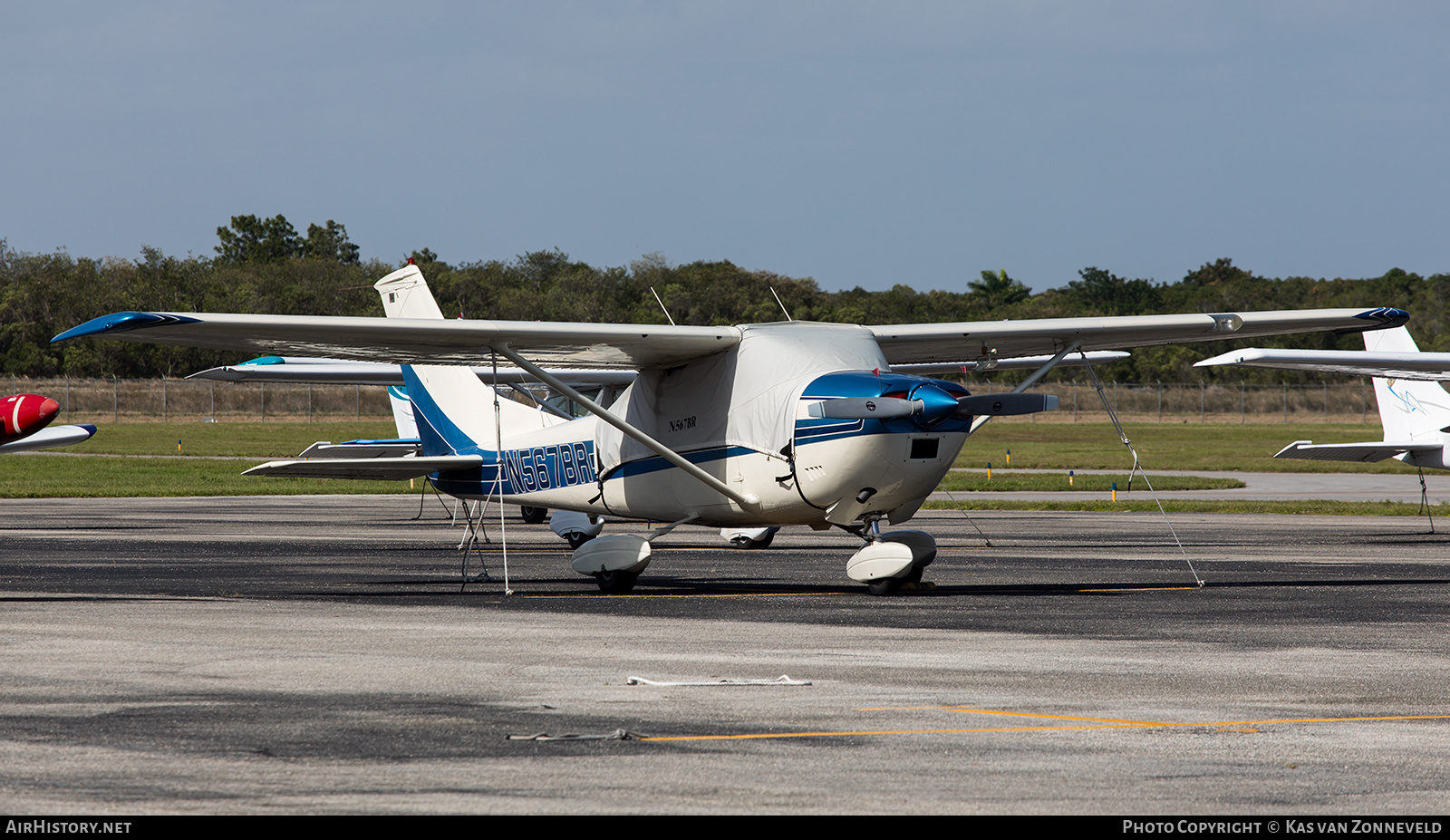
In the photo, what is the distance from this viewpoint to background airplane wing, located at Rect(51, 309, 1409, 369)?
13492 mm

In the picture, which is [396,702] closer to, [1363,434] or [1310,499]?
[1310,499]

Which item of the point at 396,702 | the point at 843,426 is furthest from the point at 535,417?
the point at 396,702

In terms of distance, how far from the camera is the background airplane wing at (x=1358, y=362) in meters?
23.8

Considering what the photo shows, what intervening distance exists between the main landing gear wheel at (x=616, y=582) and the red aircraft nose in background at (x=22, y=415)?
6779mm

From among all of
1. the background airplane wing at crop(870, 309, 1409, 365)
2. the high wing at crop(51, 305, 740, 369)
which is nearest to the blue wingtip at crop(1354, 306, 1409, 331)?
the background airplane wing at crop(870, 309, 1409, 365)

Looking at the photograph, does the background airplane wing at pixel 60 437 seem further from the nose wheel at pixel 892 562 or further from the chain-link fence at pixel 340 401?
the chain-link fence at pixel 340 401

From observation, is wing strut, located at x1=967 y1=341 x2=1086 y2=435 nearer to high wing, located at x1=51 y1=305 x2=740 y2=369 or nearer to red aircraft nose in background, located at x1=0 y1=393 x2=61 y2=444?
high wing, located at x1=51 y1=305 x2=740 y2=369

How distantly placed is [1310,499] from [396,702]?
29.7 meters

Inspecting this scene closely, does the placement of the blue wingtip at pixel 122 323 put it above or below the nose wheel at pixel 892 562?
above

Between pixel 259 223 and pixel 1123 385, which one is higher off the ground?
pixel 259 223

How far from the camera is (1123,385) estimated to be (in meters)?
86.2

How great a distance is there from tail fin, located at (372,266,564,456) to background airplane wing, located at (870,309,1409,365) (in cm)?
508

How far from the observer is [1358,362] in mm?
23906

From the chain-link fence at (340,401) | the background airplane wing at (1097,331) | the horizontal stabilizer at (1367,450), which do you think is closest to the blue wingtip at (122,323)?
the background airplane wing at (1097,331)
